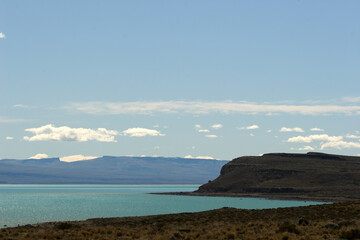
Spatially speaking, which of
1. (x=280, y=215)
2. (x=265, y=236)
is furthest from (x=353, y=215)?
(x=265, y=236)

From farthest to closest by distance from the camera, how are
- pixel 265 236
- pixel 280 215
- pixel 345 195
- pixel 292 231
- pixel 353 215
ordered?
pixel 345 195 → pixel 280 215 → pixel 353 215 → pixel 292 231 → pixel 265 236

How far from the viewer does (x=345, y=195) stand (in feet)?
653

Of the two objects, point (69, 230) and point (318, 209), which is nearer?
point (69, 230)

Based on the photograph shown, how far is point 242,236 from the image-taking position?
36844mm

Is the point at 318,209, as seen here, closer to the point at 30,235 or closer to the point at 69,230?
the point at 69,230

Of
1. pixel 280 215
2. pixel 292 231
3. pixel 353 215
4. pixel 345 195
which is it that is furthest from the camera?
pixel 345 195

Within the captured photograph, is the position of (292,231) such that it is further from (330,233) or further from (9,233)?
(9,233)

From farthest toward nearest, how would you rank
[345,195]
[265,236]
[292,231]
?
[345,195] < [292,231] < [265,236]

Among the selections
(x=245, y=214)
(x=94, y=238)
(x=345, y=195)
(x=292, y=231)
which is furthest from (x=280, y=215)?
(x=345, y=195)

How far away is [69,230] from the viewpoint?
44156 mm

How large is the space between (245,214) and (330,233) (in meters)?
27.2

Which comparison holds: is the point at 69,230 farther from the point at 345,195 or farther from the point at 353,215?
the point at 345,195

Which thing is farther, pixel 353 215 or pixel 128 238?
pixel 353 215

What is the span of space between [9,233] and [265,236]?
66.7 ft
